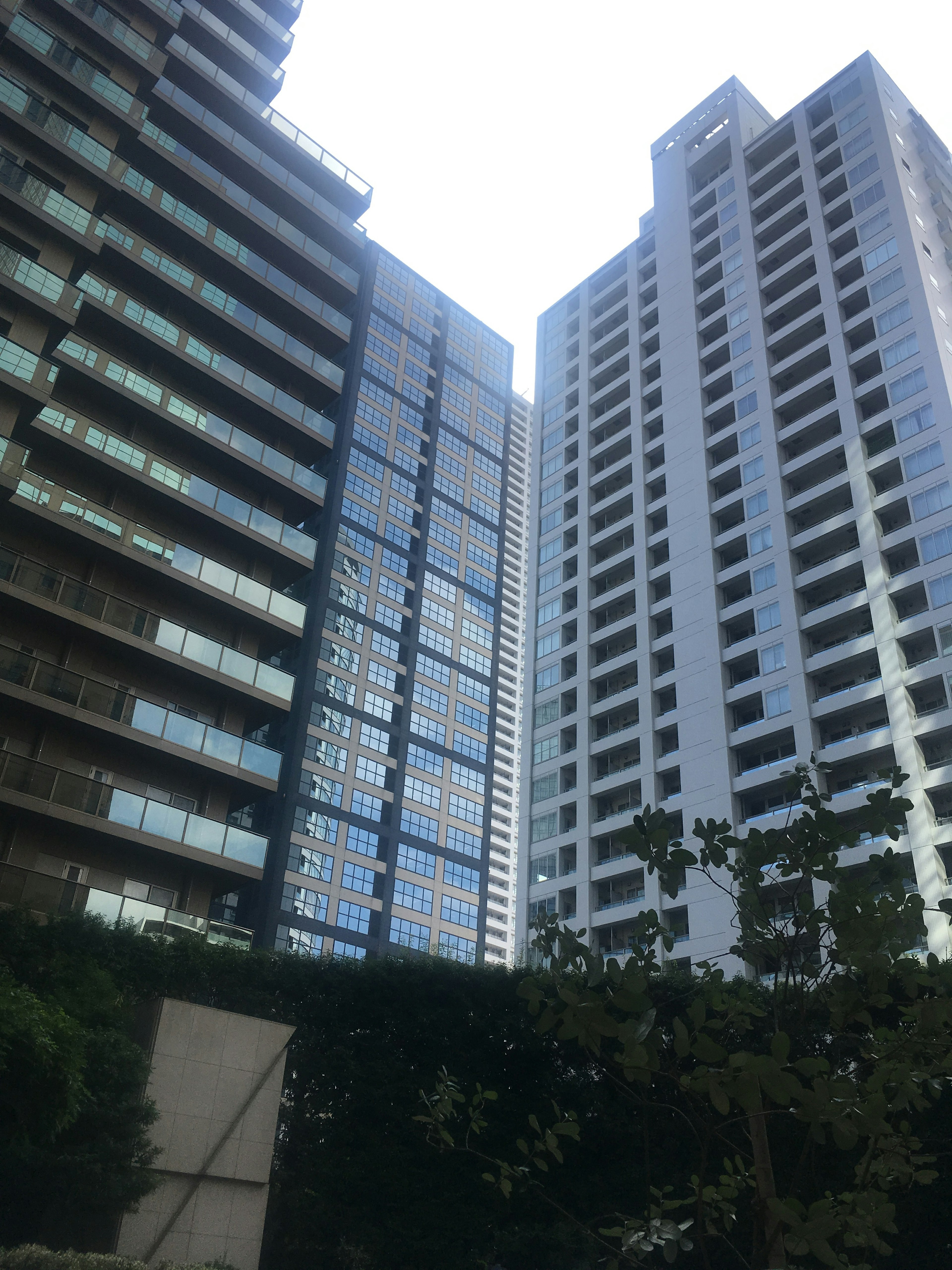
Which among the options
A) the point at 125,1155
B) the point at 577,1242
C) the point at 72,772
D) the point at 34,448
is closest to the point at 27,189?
the point at 34,448

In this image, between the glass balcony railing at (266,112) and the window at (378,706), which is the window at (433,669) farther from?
the glass balcony railing at (266,112)

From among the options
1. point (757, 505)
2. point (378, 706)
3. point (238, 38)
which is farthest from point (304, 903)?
point (238, 38)

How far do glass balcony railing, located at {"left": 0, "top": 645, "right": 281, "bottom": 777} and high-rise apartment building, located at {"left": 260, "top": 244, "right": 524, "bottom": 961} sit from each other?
104 ft

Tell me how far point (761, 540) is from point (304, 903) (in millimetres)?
35363

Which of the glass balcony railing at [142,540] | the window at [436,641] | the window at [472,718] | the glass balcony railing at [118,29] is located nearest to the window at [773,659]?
the glass balcony railing at [142,540]

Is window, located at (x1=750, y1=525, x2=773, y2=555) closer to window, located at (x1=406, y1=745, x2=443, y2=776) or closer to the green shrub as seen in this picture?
window, located at (x1=406, y1=745, x2=443, y2=776)

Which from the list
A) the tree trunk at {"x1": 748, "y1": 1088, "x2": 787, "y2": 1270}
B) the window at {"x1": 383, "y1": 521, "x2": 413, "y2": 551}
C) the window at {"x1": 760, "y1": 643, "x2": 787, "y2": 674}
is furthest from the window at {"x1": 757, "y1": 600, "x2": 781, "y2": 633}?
the tree trunk at {"x1": 748, "y1": 1088, "x2": 787, "y2": 1270}

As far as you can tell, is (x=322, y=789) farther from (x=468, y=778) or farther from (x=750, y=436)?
(x=750, y=436)

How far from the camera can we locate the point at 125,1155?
1898cm

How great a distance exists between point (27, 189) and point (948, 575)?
41226 mm

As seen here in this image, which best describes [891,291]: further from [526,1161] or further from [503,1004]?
[526,1161]

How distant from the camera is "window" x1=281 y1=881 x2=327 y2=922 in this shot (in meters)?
66.1

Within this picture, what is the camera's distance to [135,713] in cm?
2891

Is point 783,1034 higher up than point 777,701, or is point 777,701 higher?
point 777,701
